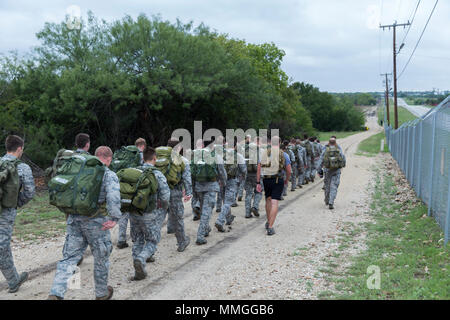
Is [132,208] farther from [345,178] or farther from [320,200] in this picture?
[345,178]

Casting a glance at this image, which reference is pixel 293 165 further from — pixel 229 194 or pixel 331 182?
pixel 229 194

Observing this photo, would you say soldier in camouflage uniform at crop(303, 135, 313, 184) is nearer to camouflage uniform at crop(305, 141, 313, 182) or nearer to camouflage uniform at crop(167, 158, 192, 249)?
camouflage uniform at crop(305, 141, 313, 182)

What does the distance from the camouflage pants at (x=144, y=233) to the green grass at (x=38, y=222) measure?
3602mm

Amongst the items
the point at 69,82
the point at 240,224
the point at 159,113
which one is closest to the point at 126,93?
the point at 69,82

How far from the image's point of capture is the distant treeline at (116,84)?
19.4m

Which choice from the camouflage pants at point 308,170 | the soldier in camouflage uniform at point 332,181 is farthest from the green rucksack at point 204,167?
the camouflage pants at point 308,170

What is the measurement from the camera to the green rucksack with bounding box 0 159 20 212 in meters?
5.24

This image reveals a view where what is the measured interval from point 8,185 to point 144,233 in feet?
6.68

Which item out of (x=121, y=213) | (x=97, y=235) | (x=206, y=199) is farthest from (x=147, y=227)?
(x=206, y=199)

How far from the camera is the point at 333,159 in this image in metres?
11.7

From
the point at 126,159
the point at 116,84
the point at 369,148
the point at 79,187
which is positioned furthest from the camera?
the point at 369,148

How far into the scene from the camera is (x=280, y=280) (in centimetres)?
597

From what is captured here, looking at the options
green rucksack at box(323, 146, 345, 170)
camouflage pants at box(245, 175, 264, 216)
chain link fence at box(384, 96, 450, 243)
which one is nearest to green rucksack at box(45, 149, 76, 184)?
camouflage pants at box(245, 175, 264, 216)

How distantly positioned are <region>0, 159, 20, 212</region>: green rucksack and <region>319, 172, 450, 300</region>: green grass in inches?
168
